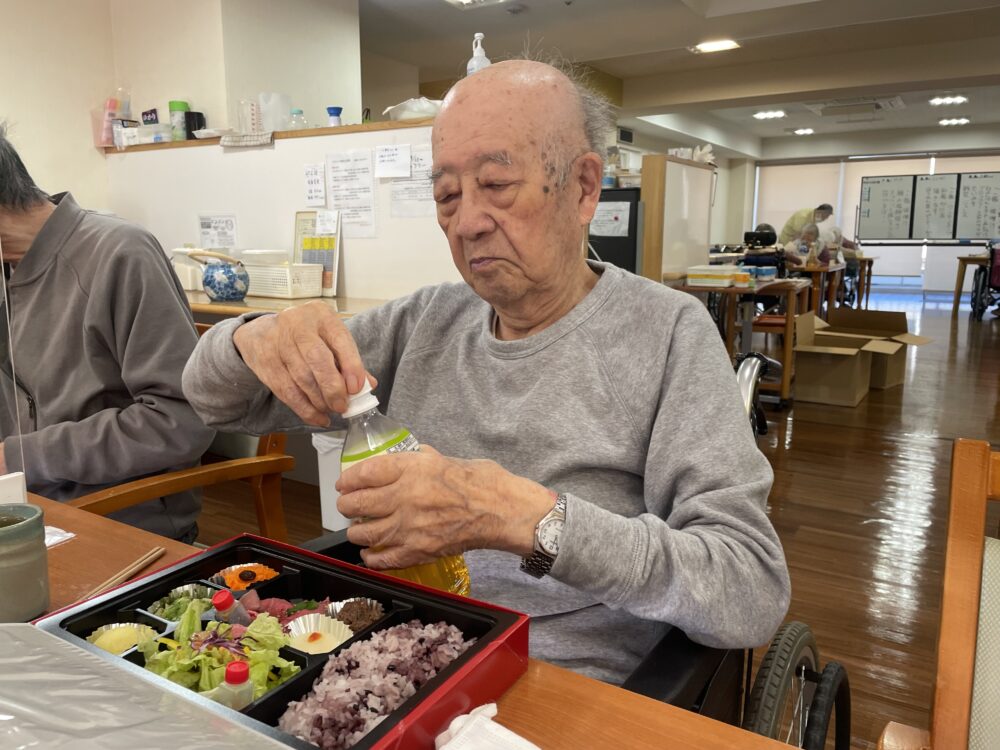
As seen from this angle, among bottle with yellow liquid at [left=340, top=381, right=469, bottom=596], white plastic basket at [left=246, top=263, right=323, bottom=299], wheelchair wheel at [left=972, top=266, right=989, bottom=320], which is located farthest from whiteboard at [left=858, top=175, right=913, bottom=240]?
bottle with yellow liquid at [left=340, top=381, right=469, bottom=596]

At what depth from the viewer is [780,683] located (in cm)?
85

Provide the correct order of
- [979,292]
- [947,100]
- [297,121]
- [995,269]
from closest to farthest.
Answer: [297,121] → [995,269] → [979,292] → [947,100]

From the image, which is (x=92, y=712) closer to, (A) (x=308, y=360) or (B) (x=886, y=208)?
(A) (x=308, y=360)

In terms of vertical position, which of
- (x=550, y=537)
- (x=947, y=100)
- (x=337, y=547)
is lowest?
(x=337, y=547)

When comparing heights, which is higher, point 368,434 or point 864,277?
point 368,434

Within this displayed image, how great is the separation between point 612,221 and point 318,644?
3463mm

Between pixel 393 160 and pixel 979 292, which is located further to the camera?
pixel 979 292

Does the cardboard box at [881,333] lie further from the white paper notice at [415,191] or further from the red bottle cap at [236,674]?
the red bottle cap at [236,674]

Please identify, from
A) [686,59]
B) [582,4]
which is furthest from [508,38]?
[686,59]

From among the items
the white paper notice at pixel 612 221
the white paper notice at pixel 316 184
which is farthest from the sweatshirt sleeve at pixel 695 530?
the white paper notice at pixel 612 221

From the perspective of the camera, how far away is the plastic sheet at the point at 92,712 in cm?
41

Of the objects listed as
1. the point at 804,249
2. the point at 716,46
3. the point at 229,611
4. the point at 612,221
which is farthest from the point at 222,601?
the point at 804,249

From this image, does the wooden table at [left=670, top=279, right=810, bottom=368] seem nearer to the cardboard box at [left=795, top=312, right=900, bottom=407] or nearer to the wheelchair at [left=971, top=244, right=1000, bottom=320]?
the cardboard box at [left=795, top=312, right=900, bottom=407]

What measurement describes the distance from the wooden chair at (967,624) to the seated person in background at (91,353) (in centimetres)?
122
